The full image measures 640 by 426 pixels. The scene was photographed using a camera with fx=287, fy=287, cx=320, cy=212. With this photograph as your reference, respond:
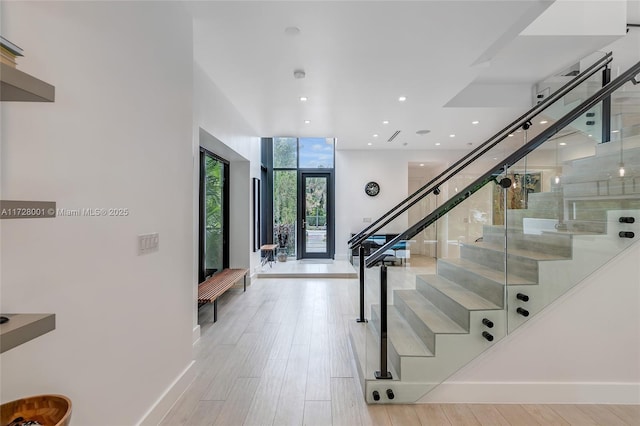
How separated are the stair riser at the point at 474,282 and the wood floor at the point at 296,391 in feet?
2.63

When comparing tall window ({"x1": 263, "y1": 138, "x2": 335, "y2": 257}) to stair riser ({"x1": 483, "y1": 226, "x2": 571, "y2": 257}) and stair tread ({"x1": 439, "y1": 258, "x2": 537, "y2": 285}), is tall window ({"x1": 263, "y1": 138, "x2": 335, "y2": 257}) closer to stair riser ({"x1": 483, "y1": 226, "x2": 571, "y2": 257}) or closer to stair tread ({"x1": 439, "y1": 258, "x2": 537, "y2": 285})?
stair tread ({"x1": 439, "y1": 258, "x2": 537, "y2": 285})

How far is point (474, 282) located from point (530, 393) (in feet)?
2.84

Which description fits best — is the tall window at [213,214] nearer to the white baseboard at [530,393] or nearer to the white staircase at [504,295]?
the white staircase at [504,295]

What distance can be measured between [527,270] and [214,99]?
3.79 meters

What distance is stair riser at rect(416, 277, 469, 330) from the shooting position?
2.20m

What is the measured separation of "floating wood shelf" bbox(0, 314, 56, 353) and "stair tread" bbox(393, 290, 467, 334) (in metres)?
2.21

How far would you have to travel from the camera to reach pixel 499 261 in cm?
242

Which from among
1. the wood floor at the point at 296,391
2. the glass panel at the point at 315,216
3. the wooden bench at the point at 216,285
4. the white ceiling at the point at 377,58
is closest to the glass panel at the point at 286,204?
the glass panel at the point at 315,216

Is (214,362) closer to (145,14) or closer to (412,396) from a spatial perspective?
(412,396)

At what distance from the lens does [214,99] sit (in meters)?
3.67

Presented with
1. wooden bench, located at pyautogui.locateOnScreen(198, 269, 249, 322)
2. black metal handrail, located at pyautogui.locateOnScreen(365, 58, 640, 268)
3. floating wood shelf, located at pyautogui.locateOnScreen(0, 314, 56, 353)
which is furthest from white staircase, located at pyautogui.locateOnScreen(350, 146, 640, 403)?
wooden bench, located at pyautogui.locateOnScreen(198, 269, 249, 322)

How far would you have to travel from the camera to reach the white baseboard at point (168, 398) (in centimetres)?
184

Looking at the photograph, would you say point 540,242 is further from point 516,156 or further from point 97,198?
point 97,198

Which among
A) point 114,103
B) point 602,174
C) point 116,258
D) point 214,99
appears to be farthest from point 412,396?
point 214,99
